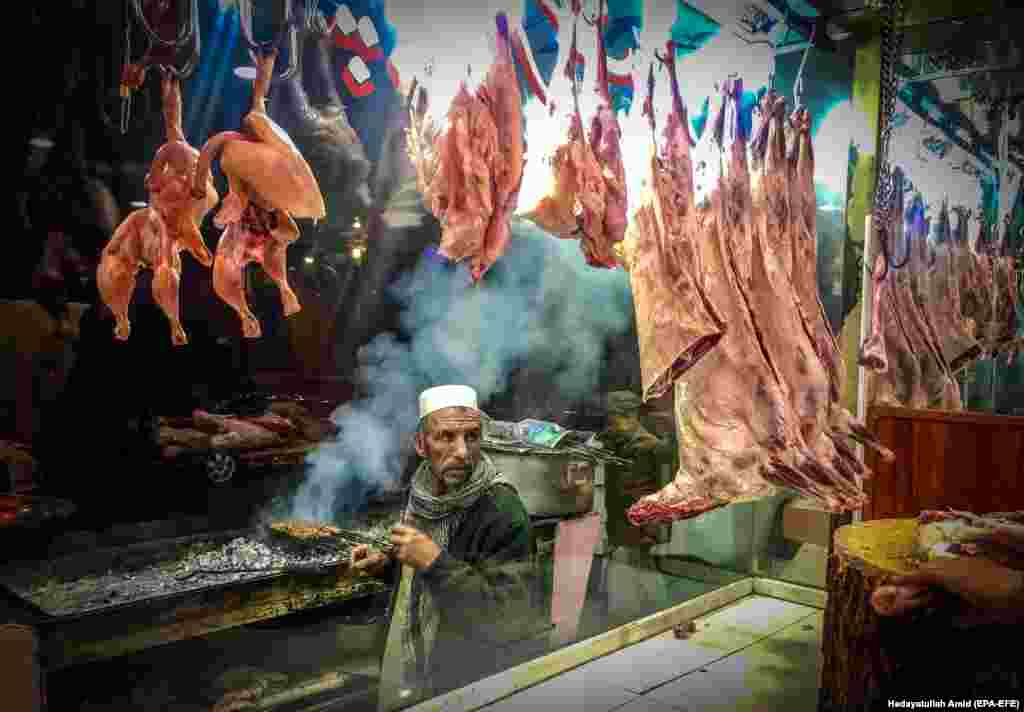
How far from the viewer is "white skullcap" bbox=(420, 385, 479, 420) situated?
2.82 metres

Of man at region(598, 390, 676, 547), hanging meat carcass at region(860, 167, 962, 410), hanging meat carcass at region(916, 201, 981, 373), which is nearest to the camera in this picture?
man at region(598, 390, 676, 547)

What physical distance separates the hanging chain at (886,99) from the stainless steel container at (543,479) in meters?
2.49

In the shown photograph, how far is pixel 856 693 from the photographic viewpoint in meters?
2.54

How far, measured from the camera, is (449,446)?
284 centimetres

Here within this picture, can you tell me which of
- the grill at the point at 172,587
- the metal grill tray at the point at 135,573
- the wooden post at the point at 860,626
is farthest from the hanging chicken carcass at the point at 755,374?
the metal grill tray at the point at 135,573

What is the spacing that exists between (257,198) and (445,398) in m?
0.96

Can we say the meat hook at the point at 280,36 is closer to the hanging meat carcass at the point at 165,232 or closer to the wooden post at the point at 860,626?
the hanging meat carcass at the point at 165,232

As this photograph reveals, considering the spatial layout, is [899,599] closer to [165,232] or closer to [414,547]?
[414,547]

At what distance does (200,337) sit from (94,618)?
0.78 meters

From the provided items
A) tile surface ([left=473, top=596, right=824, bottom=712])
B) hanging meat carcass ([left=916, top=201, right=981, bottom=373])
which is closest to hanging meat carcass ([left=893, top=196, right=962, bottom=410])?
hanging meat carcass ([left=916, top=201, right=981, bottom=373])

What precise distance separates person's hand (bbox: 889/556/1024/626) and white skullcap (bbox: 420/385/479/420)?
155 centimetres

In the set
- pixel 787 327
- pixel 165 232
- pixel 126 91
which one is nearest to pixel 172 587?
pixel 165 232

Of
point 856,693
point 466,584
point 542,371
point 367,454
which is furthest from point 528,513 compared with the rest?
point 856,693

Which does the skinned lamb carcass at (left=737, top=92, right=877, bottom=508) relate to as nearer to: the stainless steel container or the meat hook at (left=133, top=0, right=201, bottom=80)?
the stainless steel container
